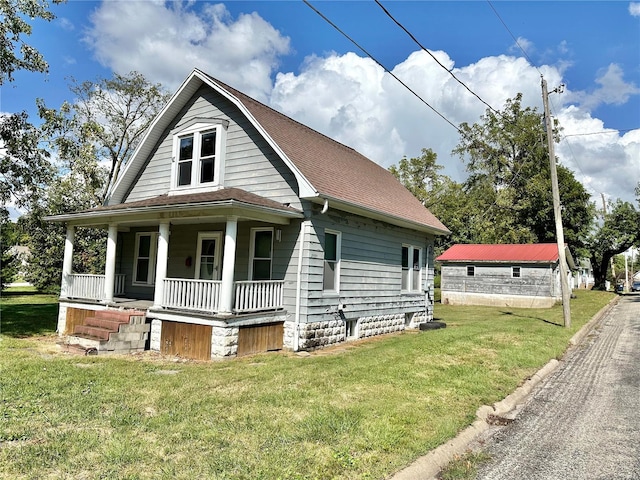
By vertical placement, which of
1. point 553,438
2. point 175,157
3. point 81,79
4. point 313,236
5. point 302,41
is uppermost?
point 81,79

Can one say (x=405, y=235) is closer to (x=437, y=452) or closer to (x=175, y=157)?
(x=175, y=157)

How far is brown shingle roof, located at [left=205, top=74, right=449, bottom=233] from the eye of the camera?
11.1m

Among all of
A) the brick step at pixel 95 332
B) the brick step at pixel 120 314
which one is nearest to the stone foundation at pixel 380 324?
the brick step at pixel 120 314

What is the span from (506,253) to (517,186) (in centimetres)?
1643

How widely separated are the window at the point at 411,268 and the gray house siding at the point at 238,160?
19.9ft

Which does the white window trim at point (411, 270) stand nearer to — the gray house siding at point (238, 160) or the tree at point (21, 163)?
the gray house siding at point (238, 160)

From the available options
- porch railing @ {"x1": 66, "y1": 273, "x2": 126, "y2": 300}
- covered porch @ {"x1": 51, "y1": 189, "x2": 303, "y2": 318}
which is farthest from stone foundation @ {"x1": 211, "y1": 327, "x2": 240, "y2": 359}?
porch railing @ {"x1": 66, "y1": 273, "x2": 126, "y2": 300}

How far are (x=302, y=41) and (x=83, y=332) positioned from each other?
328 inches

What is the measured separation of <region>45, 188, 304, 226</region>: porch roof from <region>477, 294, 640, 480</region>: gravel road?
6.15 meters

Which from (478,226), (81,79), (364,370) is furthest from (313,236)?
(478,226)

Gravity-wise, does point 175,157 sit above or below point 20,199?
above

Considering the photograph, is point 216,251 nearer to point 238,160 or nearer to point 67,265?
point 238,160

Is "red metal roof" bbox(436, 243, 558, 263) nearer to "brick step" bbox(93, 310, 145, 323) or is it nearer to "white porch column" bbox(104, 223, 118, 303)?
"white porch column" bbox(104, 223, 118, 303)

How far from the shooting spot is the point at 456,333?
1313 cm
